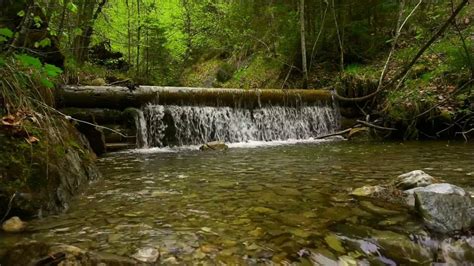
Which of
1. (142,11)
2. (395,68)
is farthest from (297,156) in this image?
(142,11)

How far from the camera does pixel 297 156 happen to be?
6312 mm

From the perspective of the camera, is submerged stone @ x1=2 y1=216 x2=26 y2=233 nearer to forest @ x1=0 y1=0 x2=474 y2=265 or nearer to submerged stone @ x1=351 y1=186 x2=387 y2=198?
forest @ x1=0 y1=0 x2=474 y2=265

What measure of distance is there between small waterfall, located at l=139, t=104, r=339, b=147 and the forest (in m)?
0.03

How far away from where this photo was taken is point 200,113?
344 inches

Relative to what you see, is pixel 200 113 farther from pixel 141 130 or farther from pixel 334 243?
pixel 334 243

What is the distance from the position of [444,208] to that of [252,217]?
1376 mm

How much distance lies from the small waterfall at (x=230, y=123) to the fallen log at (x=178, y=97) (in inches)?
5.6

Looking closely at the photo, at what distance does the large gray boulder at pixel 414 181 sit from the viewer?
11.3ft

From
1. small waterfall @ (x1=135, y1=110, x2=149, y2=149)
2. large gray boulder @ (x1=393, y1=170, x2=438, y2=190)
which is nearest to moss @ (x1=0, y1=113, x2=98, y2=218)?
large gray boulder @ (x1=393, y1=170, x2=438, y2=190)

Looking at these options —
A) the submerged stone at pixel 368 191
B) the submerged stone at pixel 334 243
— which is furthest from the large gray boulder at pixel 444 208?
the submerged stone at pixel 334 243

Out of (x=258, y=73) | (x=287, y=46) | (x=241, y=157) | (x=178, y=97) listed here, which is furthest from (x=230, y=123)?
(x=258, y=73)

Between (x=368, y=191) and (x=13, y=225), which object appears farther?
(x=368, y=191)

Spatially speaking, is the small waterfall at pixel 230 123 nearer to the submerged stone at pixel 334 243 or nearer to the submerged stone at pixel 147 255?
the submerged stone at pixel 147 255

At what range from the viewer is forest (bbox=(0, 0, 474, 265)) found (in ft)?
7.97
